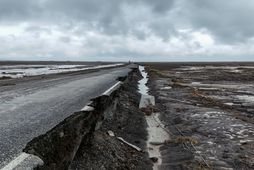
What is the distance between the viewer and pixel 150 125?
18.2 metres

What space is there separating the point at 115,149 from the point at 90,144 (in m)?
1.47

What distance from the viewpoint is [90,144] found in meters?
10.3

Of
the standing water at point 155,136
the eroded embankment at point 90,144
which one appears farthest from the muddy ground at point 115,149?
the standing water at point 155,136

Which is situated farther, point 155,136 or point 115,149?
point 155,136

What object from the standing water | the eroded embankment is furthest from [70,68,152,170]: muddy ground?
the standing water

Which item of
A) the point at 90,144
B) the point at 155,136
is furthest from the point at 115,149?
the point at 155,136

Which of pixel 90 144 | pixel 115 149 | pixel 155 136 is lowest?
pixel 155 136

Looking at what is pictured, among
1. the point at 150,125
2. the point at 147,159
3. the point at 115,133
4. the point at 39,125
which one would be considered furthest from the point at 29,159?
the point at 150,125

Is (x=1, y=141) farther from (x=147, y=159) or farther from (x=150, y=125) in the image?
(x=150, y=125)

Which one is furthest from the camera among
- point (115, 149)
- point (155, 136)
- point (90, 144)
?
point (155, 136)

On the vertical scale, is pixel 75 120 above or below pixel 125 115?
above

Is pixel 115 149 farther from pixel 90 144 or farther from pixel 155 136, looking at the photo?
pixel 155 136

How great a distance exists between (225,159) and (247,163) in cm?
77

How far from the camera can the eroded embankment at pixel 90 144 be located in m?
7.52
